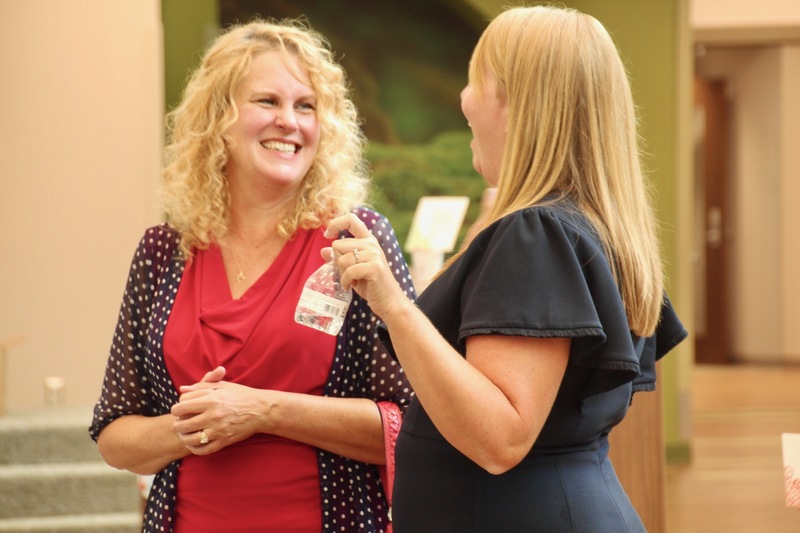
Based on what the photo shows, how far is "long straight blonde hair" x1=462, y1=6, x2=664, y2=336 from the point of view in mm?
1316

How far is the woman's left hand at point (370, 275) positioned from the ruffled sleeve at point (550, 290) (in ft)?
0.30

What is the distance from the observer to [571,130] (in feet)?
4.34

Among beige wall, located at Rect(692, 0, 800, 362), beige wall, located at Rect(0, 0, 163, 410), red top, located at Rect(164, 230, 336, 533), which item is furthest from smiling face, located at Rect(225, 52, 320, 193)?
beige wall, located at Rect(692, 0, 800, 362)

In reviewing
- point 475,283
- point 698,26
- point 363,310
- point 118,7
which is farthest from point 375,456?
point 698,26

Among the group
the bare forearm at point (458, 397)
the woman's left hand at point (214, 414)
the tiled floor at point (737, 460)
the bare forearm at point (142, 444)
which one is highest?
the bare forearm at point (458, 397)

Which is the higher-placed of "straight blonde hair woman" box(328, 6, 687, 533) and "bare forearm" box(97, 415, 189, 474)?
"straight blonde hair woman" box(328, 6, 687, 533)

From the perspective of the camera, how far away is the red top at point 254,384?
1.81m

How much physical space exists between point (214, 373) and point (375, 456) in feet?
1.10

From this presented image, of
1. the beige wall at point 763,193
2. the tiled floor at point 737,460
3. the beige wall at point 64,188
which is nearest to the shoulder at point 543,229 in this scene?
the tiled floor at point 737,460

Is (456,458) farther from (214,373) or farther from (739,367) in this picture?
(739,367)

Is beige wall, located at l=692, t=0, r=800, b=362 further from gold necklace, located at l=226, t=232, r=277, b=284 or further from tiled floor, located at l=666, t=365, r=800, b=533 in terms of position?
gold necklace, located at l=226, t=232, r=277, b=284

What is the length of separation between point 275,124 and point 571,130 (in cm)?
82

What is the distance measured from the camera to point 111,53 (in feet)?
17.4

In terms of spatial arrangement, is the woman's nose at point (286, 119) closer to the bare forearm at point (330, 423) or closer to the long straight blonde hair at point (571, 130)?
the bare forearm at point (330, 423)
